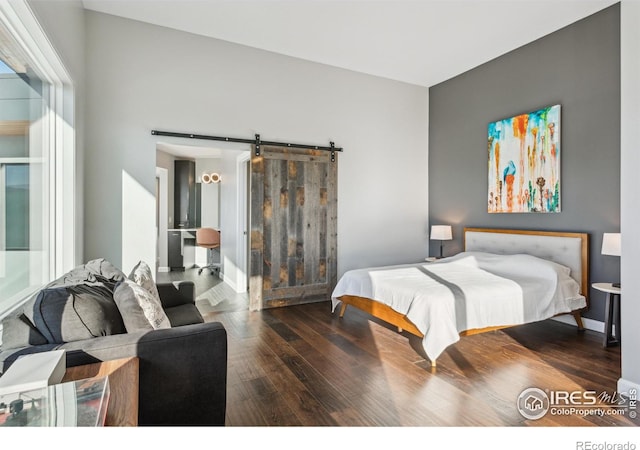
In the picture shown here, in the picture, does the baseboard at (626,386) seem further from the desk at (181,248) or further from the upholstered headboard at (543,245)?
the desk at (181,248)

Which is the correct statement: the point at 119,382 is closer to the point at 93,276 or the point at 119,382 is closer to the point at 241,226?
the point at 93,276

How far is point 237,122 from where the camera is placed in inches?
173

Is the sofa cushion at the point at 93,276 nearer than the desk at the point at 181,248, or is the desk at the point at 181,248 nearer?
the sofa cushion at the point at 93,276

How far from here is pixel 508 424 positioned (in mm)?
2006

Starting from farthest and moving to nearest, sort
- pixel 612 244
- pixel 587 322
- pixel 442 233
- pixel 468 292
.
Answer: pixel 442 233 < pixel 587 322 < pixel 612 244 < pixel 468 292

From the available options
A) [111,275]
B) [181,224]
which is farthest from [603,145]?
[181,224]

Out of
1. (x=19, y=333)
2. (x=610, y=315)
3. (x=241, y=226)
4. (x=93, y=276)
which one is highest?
(x=241, y=226)

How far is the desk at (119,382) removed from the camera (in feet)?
4.50

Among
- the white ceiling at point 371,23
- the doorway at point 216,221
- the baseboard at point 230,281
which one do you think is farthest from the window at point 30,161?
the baseboard at point 230,281

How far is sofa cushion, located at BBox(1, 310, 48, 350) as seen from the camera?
1487mm

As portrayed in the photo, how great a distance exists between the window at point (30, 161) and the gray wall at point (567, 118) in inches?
183

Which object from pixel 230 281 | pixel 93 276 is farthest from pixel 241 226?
pixel 93 276

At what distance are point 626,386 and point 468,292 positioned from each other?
1.12m

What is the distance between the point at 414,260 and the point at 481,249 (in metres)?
1.17
